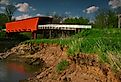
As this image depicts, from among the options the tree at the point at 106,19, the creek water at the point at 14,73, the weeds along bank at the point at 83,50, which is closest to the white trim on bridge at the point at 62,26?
the weeds along bank at the point at 83,50

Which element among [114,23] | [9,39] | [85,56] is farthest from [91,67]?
[114,23]

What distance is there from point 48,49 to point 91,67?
29.2 metres

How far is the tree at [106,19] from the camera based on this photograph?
100387 millimetres

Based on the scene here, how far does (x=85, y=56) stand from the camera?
62.4 feet

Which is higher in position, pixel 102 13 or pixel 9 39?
pixel 102 13

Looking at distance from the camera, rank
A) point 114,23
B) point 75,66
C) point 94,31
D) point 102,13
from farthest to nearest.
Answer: point 102,13 → point 114,23 → point 94,31 → point 75,66

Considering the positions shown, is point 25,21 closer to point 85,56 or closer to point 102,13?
point 102,13

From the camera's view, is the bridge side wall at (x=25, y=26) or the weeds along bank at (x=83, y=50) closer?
the weeds along bank at (x=83, y=50)

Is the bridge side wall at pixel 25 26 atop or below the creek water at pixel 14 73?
atop

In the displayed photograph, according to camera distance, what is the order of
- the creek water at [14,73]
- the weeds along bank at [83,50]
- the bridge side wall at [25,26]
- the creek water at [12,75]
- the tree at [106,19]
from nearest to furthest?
the weeds along bank at [83,50], the creek water at [12,75], the creek water at [14,73], the bridge side wall at [25,26], the tree at [106,19]

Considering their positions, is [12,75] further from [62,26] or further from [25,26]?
[25,26]

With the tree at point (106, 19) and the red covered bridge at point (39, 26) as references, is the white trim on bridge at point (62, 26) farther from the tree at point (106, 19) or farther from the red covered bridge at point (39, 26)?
the tree at point (106, 19)

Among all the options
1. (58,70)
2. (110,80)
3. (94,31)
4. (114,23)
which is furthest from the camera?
(114,23)

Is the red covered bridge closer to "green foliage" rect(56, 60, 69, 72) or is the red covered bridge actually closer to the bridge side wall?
the bridge side wall
